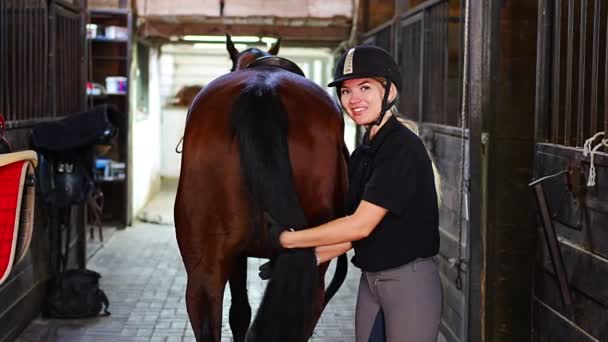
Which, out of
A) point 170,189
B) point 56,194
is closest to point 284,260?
point 56,194

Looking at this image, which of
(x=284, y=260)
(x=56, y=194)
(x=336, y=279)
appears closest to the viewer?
(x=284, y=260)

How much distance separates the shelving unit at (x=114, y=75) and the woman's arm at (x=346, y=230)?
6.60 m

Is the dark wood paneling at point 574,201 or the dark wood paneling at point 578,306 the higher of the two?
the dark wood paneling at point 574,201

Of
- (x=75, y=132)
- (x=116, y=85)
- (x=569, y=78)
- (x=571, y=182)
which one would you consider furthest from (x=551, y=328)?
(x=116, y=85)

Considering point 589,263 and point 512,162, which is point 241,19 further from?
point 589,263

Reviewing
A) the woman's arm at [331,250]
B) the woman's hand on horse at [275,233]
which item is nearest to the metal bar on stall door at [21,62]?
the woman's hand on horse at [275,233]

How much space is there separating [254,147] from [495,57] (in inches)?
58.1

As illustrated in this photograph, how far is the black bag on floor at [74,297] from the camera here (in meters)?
5.15

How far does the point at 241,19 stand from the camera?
8.77 m

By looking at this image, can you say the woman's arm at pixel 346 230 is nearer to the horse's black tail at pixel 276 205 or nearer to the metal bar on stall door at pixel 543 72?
the horse's black tail at pixel 276 205

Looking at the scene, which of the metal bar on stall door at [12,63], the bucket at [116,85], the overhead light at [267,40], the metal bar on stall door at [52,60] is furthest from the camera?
the overhead light at [267,40]

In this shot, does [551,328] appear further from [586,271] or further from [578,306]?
[586,271]

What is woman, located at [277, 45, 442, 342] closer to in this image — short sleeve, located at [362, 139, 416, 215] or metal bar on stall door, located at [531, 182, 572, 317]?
short sleeve, located at [362, 139, 416, 215]

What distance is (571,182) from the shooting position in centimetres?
281
